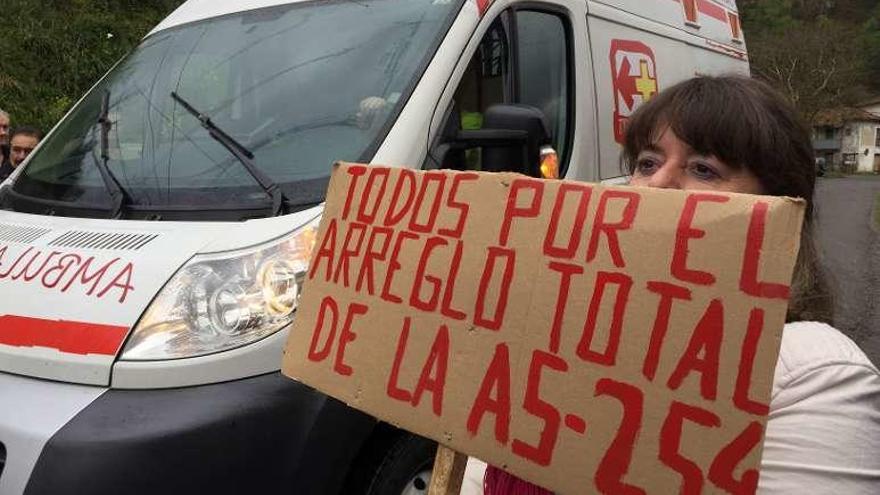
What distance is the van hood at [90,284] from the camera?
2.04m

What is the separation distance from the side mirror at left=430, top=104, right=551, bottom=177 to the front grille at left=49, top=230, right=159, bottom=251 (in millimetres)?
953

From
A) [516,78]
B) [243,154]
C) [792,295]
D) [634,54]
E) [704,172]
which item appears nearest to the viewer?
[792,295]

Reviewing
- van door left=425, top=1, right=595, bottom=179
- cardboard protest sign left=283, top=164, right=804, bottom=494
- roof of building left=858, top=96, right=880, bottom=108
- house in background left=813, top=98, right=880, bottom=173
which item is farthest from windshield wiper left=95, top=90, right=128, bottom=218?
roof of building left=858, top=96, right=880, bottom=108

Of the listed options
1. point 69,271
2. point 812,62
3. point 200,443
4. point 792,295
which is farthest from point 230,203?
point 812,62

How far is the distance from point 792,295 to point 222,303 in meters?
1.41

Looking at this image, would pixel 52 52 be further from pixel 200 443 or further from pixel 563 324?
pixel 563 324

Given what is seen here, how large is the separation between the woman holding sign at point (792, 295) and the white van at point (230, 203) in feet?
2.56

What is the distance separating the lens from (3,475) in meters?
1.91

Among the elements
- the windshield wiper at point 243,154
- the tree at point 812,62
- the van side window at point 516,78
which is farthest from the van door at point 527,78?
the tree at point 812,62

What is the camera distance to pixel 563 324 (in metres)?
1.16

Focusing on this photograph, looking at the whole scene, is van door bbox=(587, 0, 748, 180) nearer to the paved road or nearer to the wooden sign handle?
the paved road

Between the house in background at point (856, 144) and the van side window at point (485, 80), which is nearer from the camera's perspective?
the van side window at point (485, 80)

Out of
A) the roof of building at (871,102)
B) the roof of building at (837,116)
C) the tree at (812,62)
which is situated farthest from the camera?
the roof of building at (871,102)

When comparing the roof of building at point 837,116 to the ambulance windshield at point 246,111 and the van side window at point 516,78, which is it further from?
the ambulance windshield at point 246,111
